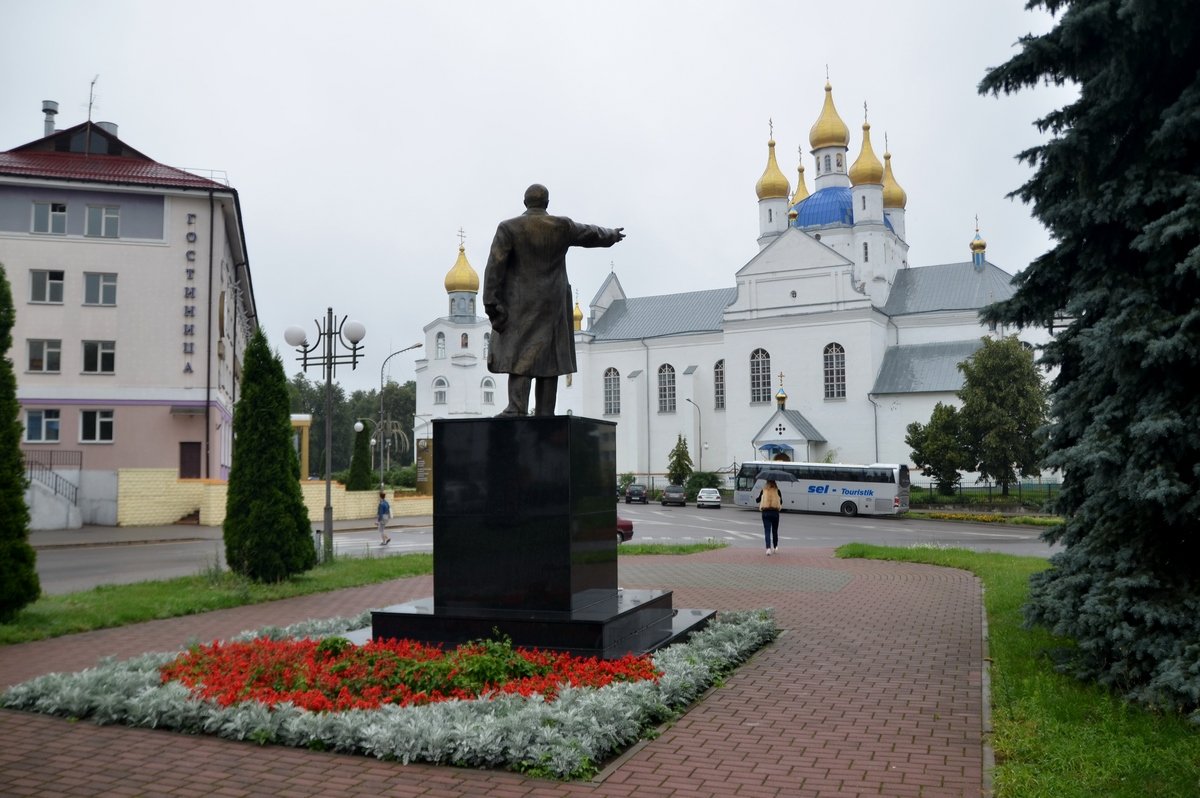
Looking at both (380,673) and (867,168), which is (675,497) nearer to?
(867,168)

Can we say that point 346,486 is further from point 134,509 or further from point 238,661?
point 238,661

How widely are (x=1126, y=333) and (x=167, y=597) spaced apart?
11938mm

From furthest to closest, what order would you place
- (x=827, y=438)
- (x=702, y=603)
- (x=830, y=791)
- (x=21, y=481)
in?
(x=827, y=438) → (x=702, y=603) → (x=21, y=481) → (x=830, y=791)

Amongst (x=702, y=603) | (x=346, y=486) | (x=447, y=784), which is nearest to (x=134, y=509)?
(x=346, y=486)

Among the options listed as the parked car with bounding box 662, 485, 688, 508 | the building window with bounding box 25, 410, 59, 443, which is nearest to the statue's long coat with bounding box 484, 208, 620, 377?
the building window with bounding box 25, 410, 59, 443

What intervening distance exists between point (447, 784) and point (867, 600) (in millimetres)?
8781

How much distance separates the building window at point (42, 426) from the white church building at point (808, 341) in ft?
69.5

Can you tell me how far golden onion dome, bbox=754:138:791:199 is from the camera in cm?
6631

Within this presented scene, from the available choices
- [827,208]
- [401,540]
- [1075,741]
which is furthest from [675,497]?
[1075,741]

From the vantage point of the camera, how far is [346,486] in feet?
139

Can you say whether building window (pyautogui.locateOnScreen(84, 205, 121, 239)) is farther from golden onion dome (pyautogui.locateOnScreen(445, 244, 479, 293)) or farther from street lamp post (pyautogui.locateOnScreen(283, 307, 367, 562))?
golden onion dome (pyautogui.locateOnScreen(445, 244, 479, 293))

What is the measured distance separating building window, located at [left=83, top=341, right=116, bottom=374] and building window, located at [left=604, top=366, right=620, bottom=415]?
Answer: 40424 millimetres

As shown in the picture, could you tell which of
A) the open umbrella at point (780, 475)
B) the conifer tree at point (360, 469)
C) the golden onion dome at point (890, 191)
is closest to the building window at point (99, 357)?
the conifer tree at point (360, 469)

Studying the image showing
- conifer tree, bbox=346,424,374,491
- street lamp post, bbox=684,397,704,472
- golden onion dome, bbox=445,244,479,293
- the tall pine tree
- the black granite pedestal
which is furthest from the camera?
golden onion dome, bbox=445,244,479,293
